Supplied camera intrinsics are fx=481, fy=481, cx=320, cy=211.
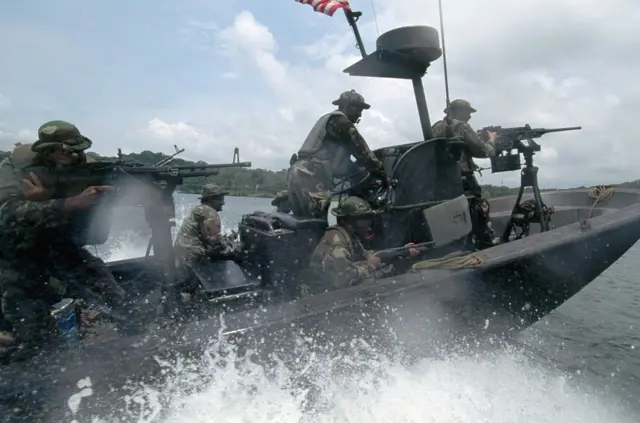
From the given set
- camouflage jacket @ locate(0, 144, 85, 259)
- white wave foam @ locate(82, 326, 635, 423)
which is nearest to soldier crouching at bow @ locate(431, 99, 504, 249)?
white wave foam @ locate(82, 326, 635, 423)

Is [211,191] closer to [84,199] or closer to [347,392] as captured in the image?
[84,199]

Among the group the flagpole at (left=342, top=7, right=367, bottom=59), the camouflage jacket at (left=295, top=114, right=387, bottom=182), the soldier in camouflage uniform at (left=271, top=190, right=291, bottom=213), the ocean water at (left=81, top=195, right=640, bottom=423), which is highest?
the flagpole at (left=342, top=7, right=367, bottom=59)

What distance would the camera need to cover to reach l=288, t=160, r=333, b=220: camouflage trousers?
4188mm

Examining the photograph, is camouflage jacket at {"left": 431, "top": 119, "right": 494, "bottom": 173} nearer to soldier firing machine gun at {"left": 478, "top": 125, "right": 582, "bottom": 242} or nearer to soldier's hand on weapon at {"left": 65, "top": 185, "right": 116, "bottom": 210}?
soldier firing machine gun at {"left": 478, "top": 125, "right": 582, "bottom": 242}

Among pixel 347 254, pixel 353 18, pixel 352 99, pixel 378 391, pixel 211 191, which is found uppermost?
pixel 353 18

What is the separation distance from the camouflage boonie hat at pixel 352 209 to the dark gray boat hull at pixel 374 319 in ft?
2.42

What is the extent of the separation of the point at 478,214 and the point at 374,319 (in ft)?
10.4

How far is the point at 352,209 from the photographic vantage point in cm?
362

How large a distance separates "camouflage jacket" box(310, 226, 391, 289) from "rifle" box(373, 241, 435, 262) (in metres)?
0.10

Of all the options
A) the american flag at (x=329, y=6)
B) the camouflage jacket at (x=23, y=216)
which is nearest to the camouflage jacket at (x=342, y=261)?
the camouflage jacket at (x=23, y=216)

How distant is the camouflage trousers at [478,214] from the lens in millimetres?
5363

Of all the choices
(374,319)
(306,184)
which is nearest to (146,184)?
(306,184)

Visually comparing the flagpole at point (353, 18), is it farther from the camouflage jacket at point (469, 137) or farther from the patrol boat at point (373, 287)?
the camouflage jacket at point (469, 137)

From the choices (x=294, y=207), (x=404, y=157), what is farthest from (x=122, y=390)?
(x=404, y=157)
